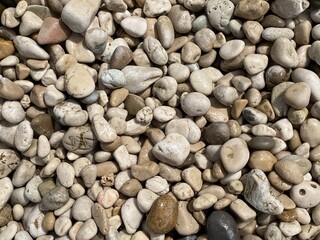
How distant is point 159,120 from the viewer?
1.54 meters

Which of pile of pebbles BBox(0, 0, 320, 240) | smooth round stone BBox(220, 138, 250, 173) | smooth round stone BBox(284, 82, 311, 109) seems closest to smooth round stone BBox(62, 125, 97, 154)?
pile of pebbles BBox(0, 0, 320, 240)

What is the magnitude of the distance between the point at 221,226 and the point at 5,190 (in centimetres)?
80

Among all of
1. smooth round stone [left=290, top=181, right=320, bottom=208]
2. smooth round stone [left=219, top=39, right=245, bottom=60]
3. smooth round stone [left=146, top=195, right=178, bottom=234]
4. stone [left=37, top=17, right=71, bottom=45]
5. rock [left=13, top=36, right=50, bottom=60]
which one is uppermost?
smooth round stone [left=219, top=39, right=245, bottom=60]

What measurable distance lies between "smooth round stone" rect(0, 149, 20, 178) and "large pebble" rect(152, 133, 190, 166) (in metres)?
0.53

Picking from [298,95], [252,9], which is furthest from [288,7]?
[298,95]

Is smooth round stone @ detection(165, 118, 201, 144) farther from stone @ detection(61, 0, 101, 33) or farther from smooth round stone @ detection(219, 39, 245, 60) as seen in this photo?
stone @ detection(61, 0, 101, 33)

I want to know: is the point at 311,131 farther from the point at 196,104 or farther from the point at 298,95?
the point at 196,104

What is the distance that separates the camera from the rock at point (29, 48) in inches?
60.3

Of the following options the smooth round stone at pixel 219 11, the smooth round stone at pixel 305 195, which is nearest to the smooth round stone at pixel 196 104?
the smooth round stone at pixel 219 11

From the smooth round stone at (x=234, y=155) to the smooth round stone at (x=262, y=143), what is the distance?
33 mm

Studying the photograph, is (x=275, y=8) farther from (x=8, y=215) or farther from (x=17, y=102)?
(x=8, y=215)

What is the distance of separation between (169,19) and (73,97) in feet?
1.66

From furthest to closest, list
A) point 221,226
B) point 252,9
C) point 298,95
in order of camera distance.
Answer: point 252,9 < point 298,95 < point 221,226

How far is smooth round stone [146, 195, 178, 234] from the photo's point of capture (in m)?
1.36
